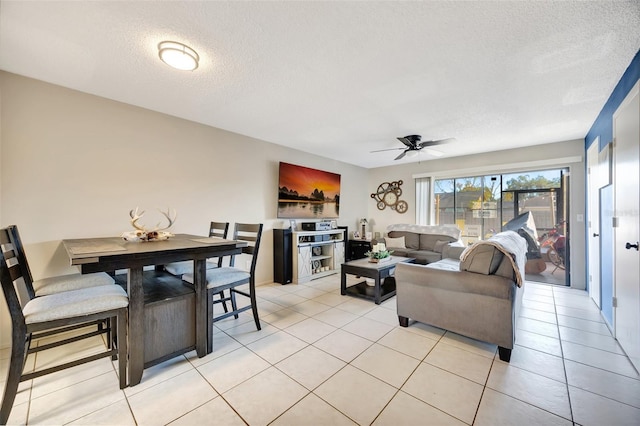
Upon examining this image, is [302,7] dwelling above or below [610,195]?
above

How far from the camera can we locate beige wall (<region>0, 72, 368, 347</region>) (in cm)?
236

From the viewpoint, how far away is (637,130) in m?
1.91

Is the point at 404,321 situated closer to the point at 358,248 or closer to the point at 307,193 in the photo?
the point at 307,193

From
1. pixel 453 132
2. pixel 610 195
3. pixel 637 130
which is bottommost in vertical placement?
pixel 610 195

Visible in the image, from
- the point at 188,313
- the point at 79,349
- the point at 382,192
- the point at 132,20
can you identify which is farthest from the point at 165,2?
the point at 382,192

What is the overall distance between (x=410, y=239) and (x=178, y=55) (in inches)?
197

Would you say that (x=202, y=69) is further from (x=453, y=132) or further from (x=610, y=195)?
(x=610, y=195)

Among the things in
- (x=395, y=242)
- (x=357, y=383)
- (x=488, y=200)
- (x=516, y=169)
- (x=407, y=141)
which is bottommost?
(x=357, y=383)

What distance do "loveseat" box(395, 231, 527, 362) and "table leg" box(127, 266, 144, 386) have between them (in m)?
2.31

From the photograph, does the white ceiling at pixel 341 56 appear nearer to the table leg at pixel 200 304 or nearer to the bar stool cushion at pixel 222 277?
the table leg at pixel 200 304

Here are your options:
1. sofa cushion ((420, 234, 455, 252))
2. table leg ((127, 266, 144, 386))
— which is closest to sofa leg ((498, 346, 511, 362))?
table leg ((127, 266, 144, 386))

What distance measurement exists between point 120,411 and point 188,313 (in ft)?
2.19

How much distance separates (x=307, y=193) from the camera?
5020 mm

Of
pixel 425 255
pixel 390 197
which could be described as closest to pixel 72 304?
pixel 425 255
